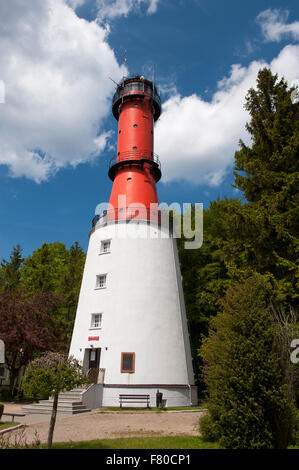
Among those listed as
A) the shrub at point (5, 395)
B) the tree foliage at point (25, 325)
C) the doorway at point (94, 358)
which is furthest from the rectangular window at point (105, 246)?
the shrub at point (5, 395)

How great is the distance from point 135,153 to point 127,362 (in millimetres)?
16185

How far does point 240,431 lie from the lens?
8750mm

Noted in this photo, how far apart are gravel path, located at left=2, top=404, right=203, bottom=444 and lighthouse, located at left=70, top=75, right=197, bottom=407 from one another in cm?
320

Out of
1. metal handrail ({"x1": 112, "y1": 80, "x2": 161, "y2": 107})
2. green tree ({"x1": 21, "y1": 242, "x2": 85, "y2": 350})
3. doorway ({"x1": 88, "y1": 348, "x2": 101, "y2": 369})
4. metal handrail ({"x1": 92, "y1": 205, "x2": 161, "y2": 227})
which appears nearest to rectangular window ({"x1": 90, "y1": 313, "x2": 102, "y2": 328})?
doorway ({"x1": 88, "y1": 348, "x2": 101, "y2": 369})

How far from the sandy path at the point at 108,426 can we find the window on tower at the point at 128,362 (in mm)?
3418

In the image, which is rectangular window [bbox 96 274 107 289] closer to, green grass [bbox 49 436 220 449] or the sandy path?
the sandy path

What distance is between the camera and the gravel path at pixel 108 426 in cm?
1120

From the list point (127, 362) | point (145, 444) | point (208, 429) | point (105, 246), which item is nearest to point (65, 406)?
point (127, 362)

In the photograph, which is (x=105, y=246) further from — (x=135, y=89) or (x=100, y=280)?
(x=135, y=89)

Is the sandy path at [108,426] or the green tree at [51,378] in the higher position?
the green tree at [51,378]

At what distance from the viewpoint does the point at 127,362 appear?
67.8 ft

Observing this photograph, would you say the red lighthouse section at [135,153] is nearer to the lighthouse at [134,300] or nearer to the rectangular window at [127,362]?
the lighthouse at [134,300]

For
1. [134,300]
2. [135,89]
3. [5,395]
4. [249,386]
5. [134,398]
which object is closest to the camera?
[249,386]
